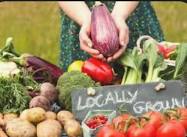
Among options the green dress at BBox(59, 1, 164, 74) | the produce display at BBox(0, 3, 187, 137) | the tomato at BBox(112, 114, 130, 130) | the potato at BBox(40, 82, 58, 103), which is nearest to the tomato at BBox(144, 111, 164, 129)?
the produce display at BBox(0, 3, 187, 137)

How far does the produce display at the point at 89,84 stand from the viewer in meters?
2.64

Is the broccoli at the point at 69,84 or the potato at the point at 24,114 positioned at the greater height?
the broccoli at the point at 69,84

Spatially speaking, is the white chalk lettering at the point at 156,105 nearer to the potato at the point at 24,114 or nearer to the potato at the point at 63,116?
the potato at the point at 63,116

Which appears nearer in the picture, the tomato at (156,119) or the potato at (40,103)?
the tomato at (156,119)

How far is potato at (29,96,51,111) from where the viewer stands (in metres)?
3.00

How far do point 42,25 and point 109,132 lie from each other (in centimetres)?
710

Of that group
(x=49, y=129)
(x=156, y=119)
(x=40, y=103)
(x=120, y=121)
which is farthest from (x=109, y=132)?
(x=40, y=103)

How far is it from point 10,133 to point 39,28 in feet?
22.0

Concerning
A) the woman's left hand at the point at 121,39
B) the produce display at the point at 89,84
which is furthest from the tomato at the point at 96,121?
the woman's left hand at the point at 121,39

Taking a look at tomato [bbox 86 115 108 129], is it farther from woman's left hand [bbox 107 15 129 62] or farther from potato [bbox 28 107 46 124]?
woman's left hand [bbox 107 15 129 62]

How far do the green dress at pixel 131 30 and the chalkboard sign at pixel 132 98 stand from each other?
124cm

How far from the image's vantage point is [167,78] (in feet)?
10.9

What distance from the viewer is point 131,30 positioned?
4.34 m

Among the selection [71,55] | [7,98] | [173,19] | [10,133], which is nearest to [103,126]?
[10,133]
